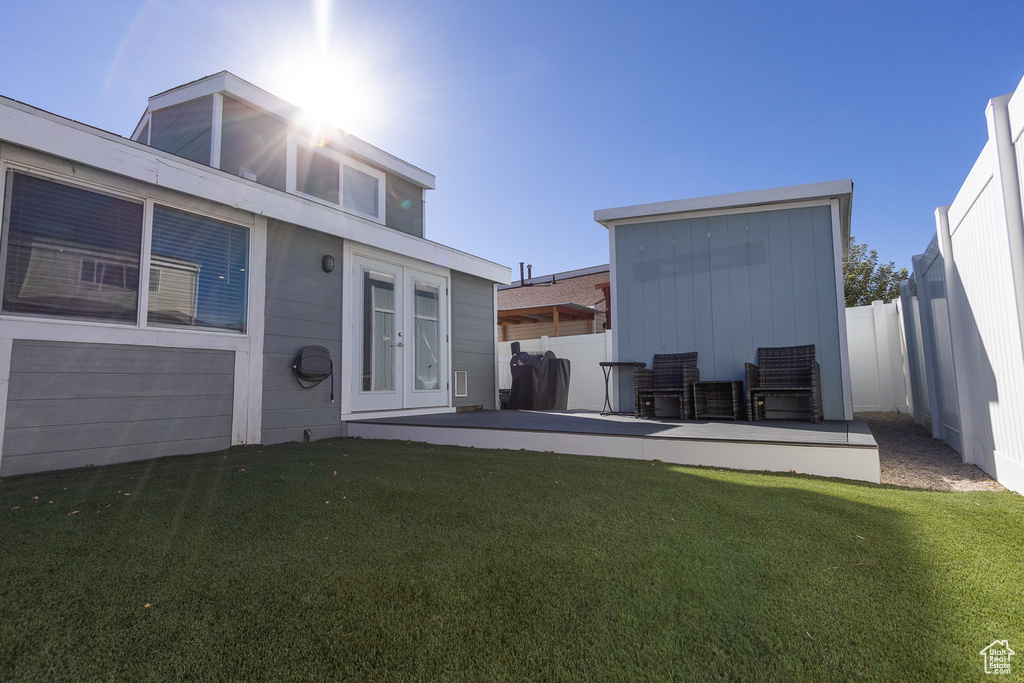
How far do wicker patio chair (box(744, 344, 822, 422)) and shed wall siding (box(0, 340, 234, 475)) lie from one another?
539cm

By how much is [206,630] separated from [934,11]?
845 cm

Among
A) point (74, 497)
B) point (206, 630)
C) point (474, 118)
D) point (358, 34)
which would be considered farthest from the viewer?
point (474, 118)

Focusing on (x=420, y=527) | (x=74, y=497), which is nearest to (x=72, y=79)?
(x=74, y=497)

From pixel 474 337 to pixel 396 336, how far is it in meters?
1.65

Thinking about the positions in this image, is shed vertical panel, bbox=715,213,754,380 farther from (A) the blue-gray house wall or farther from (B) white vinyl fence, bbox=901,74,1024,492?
(B) white vinyl fence, bbox=901,74,1024,492

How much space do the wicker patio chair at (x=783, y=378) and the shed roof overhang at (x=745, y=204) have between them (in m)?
1.77

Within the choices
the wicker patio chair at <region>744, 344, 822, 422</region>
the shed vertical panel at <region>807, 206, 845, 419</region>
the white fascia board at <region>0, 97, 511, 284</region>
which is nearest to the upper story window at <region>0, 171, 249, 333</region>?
the white fascia board at <region>0, 97, 511, 284</region>

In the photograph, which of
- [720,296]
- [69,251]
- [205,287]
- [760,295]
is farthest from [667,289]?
[69,251]

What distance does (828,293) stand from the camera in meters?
5.68

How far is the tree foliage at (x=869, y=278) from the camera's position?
54.2 ft

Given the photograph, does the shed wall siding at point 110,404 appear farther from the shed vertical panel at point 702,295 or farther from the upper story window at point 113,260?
the shed vertical panel at point 702,295

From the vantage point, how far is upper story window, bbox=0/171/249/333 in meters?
3.40

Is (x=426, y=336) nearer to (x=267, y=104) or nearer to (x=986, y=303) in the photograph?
(x=267, y=104)

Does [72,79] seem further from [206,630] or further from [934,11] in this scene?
[934,11]
